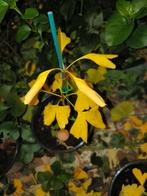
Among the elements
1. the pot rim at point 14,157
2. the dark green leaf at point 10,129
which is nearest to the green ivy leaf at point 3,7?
the dark green leaf at point 10,129

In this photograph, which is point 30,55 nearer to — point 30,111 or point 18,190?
point 30,111

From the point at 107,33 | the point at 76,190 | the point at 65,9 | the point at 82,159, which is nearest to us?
the point at 107,33

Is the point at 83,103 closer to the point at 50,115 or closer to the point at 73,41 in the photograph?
the point at 50,115

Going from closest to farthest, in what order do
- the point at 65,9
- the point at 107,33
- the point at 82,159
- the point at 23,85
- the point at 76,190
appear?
the point at 107,33, the point at 65,9, the point at 76,190, the point at 82,159, the point at 23,85

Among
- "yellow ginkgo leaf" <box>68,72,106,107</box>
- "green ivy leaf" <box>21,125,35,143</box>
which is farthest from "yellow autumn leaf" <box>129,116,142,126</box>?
"yellow ginkgo leaf" <box>68,72,106,107</box>

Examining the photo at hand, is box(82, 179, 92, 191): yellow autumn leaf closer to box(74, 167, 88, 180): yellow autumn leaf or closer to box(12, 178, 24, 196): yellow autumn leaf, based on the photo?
box(74, 167, 88, 180): yellow autumn leaf

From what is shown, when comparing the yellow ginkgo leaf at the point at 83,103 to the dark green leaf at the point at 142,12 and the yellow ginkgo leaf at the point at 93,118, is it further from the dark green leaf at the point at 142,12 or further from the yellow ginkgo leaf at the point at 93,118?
the dark green leaf at the point at 142,12

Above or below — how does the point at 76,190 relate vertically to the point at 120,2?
below

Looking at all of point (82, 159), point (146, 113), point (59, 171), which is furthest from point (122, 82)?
point (59, 171)
